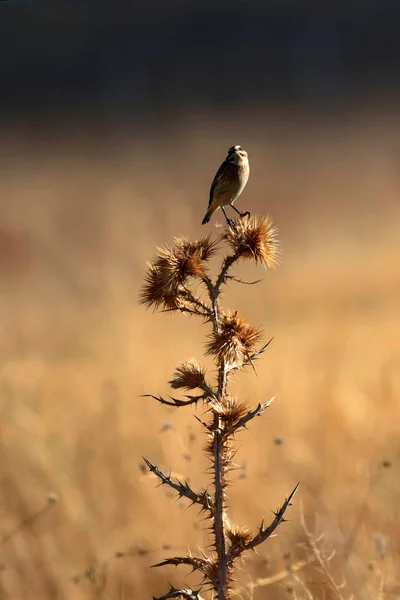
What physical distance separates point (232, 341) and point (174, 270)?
0.18 metres

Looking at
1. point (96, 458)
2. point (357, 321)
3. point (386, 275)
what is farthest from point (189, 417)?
point (386, 275)

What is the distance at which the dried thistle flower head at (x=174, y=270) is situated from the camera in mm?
1583

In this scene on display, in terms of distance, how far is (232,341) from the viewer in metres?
1.52

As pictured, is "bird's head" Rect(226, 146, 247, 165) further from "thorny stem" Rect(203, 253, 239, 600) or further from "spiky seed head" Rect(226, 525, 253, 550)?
"spiky seed head" Rect(226, 525, 253, 550)

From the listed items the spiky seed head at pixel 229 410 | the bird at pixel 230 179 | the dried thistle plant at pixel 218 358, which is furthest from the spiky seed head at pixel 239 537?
the bird at pixel 230 179

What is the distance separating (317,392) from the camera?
494 centimetres

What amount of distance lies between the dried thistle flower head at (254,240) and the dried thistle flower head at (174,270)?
1.8 inches

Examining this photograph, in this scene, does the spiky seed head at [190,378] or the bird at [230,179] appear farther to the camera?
the bird at [230,179]

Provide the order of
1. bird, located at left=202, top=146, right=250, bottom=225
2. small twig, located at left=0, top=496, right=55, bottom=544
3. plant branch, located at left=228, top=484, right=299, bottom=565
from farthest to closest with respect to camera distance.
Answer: small twig, located at left=0, top=496, right=55, bottom=544
bird, located at left=202, top=146, right=250, bottom=225
plant branch, located at left=228, top=484, right=299, bottom=565

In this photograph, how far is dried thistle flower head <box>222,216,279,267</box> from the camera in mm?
1598

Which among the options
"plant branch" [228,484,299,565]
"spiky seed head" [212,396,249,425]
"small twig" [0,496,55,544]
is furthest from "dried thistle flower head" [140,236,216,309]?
"small twig" [0,496,55,544]

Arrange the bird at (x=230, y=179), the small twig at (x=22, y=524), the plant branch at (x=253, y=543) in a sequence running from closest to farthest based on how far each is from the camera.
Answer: the plant branch at (x=253, y=543)
the bird at (x=230, y=179)
the small twig at (x=22, y=524)

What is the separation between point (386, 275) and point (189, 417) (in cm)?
593

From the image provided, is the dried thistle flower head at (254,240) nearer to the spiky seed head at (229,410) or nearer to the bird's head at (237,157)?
the spiky seed head at (229,410)
